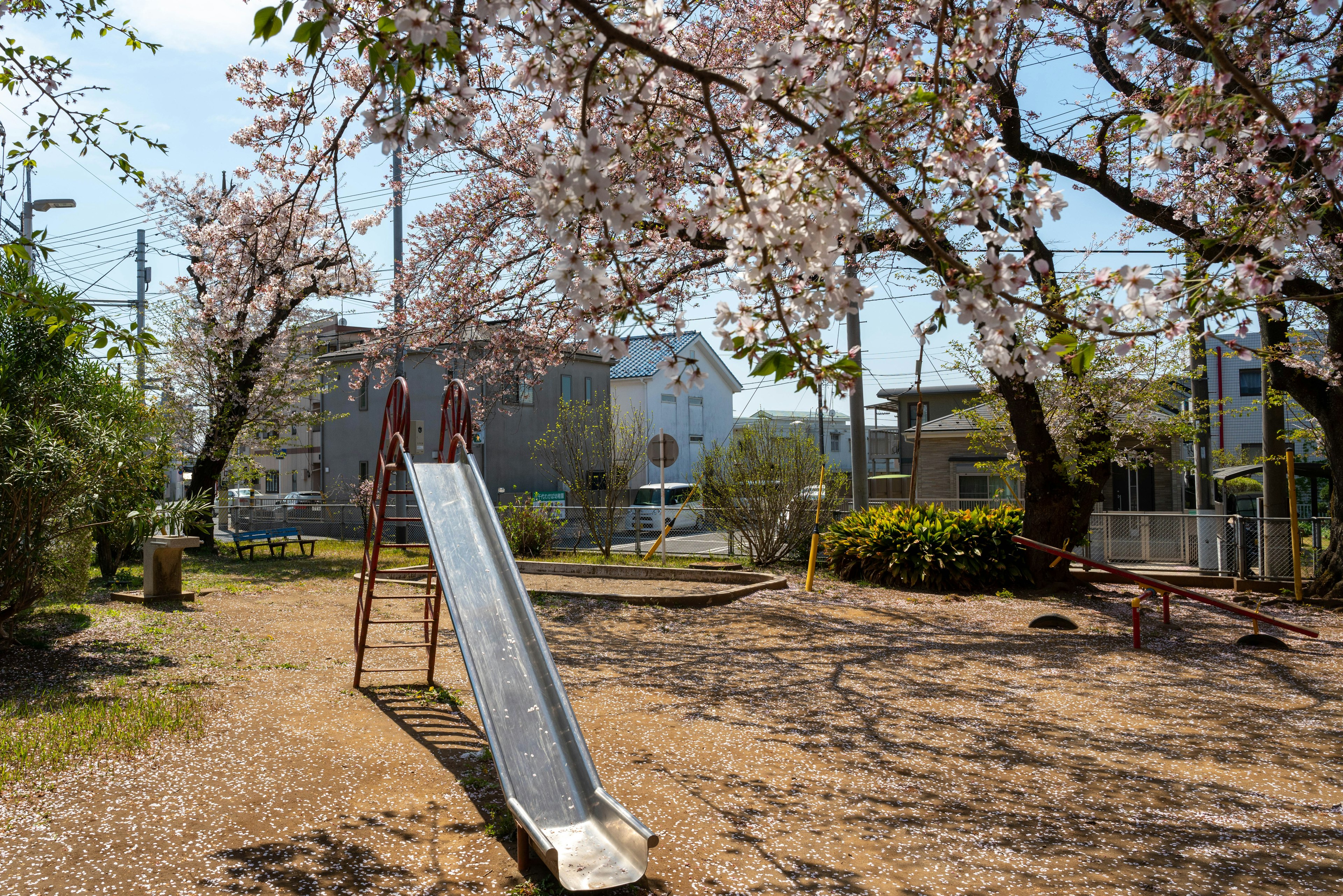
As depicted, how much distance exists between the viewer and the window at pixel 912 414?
3155 cm

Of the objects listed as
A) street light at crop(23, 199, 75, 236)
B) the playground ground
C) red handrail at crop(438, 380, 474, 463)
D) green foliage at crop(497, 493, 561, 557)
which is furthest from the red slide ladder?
street light at crop(23, 199, 75, 236)

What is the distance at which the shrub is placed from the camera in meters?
13.6

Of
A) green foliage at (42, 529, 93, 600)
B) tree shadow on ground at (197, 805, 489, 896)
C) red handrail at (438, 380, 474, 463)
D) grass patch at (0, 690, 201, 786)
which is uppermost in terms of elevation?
red handrail at (438, 380, 474, 463)

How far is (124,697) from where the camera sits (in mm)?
6586

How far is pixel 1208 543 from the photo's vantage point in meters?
14.2

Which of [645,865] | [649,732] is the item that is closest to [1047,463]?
[649,732]

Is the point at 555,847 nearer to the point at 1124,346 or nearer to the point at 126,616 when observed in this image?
the point at 1124,346

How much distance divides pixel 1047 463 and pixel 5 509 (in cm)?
1264

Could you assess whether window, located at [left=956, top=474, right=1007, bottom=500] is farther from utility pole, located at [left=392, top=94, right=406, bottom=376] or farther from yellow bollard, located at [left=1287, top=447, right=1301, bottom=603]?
utility pole, located at [left=392, top=94, right=406, bottom=376]

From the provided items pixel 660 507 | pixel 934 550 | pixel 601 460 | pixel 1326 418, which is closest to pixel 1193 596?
pixel 1326 418

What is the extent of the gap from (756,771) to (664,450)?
11.2 m

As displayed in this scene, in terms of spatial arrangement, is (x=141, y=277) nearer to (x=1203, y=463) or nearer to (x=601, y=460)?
(x=601, y=460)

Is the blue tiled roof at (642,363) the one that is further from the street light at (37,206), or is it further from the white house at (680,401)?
the street light at (37,206)

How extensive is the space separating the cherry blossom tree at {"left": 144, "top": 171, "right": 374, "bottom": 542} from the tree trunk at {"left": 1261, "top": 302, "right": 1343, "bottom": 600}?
14501mm
